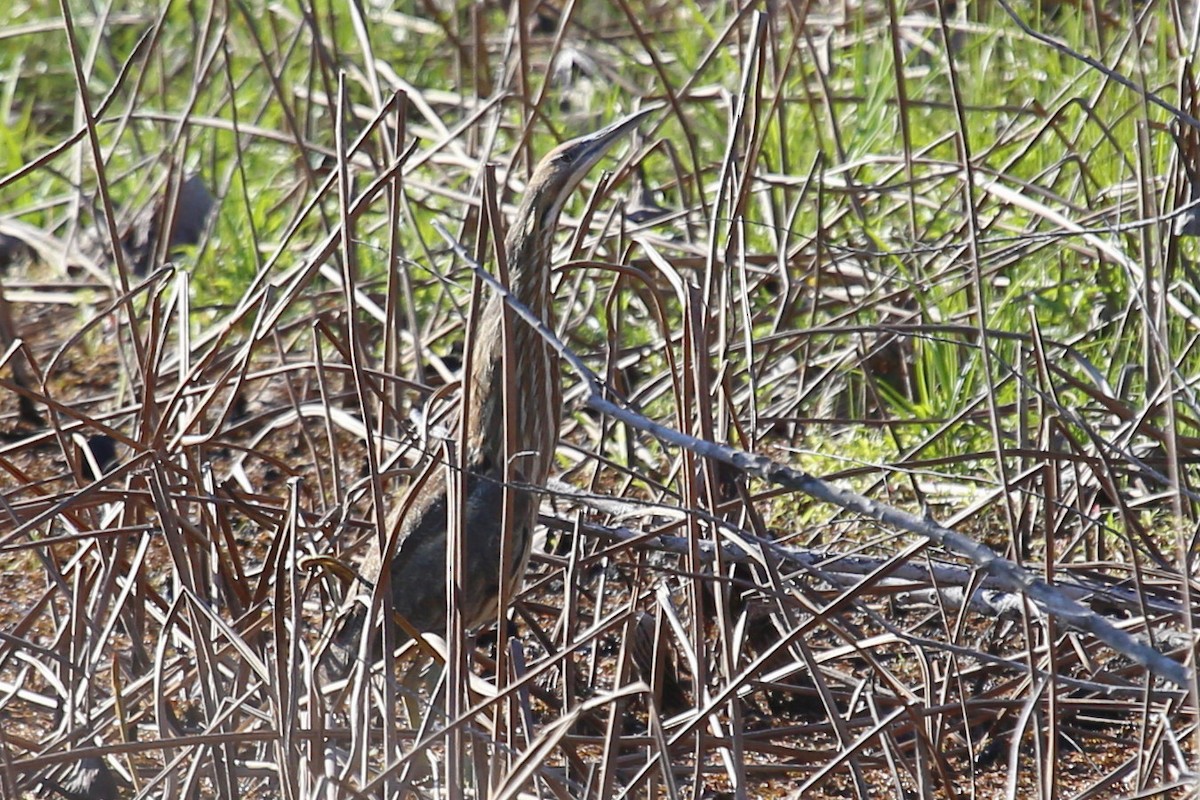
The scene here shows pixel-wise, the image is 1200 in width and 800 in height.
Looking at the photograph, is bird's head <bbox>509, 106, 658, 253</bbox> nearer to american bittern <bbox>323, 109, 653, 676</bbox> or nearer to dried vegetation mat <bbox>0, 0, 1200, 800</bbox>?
american bittern <bbox>323, 109, 653, 676</bbox>

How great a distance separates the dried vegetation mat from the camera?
1885 millimetres

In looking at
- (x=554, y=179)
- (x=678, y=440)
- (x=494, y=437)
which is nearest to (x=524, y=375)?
(x=494, y=437)

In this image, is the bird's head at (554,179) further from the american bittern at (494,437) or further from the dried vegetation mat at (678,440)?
the dried vegetation mat at (678,440)

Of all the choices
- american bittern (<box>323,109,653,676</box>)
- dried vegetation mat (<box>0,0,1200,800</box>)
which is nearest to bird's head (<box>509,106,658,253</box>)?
american bittern (<box>323,109,653,676</box>)

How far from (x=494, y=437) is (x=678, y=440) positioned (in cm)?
130

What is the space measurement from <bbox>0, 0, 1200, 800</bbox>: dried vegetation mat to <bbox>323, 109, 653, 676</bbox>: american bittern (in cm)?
8

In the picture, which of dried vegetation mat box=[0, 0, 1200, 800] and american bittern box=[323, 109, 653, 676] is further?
american bittern box=[323, 109, 653, 676]

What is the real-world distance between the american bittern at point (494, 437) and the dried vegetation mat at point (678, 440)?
80mm

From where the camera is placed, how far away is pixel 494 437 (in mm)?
2562

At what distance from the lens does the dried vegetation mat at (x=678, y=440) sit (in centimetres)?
188

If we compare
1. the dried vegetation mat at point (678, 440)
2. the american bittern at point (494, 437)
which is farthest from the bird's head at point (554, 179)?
the dried vegetation mat at point (678, 440)

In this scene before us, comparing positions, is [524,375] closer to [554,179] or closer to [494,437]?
[494,437]

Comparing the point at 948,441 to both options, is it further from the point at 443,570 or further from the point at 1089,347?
the point at 443,570

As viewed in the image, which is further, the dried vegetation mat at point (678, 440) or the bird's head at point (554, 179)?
the bird's head at point (554, 179)
